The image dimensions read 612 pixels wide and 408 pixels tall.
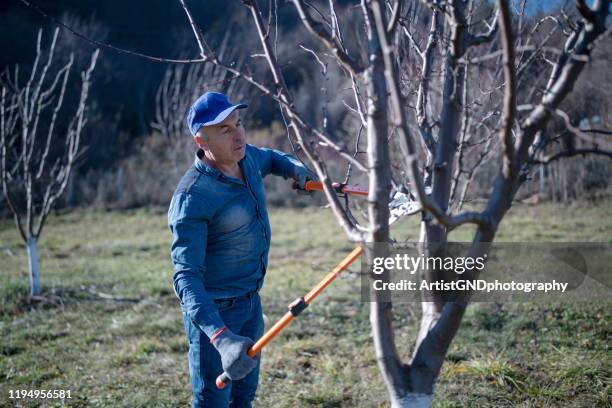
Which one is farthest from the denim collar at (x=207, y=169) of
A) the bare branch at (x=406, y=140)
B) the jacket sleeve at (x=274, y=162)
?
the bare branch at (x=406, y=140)

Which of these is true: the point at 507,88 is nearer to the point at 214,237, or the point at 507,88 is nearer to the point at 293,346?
A: the point at 214,237

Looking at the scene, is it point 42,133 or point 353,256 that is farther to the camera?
point 42,133

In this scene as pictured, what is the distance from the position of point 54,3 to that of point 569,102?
2079 cm

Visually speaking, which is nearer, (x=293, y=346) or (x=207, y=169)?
(x=207, y=169)

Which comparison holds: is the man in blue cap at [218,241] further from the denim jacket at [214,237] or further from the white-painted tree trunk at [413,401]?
the white-painted tree trunk at [413,401]

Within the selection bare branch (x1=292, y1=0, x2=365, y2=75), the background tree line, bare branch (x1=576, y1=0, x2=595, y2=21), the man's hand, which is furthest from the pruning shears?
the background tree line

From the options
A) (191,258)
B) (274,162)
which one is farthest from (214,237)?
(274,162)

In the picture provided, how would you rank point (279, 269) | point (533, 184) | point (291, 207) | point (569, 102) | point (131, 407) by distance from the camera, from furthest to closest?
point (291, 207)
point (533, 184)
point (569, 102)
point (279, 269)
point (131, 407)

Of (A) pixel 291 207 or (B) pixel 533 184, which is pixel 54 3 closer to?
(A) pixel 291 207

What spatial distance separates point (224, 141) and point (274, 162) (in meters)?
0.66

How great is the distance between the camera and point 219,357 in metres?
2.82

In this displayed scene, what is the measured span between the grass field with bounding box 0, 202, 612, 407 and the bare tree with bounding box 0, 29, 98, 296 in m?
1.01

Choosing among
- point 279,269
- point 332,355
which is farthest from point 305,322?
point 279,269

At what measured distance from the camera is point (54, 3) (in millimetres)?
23734
